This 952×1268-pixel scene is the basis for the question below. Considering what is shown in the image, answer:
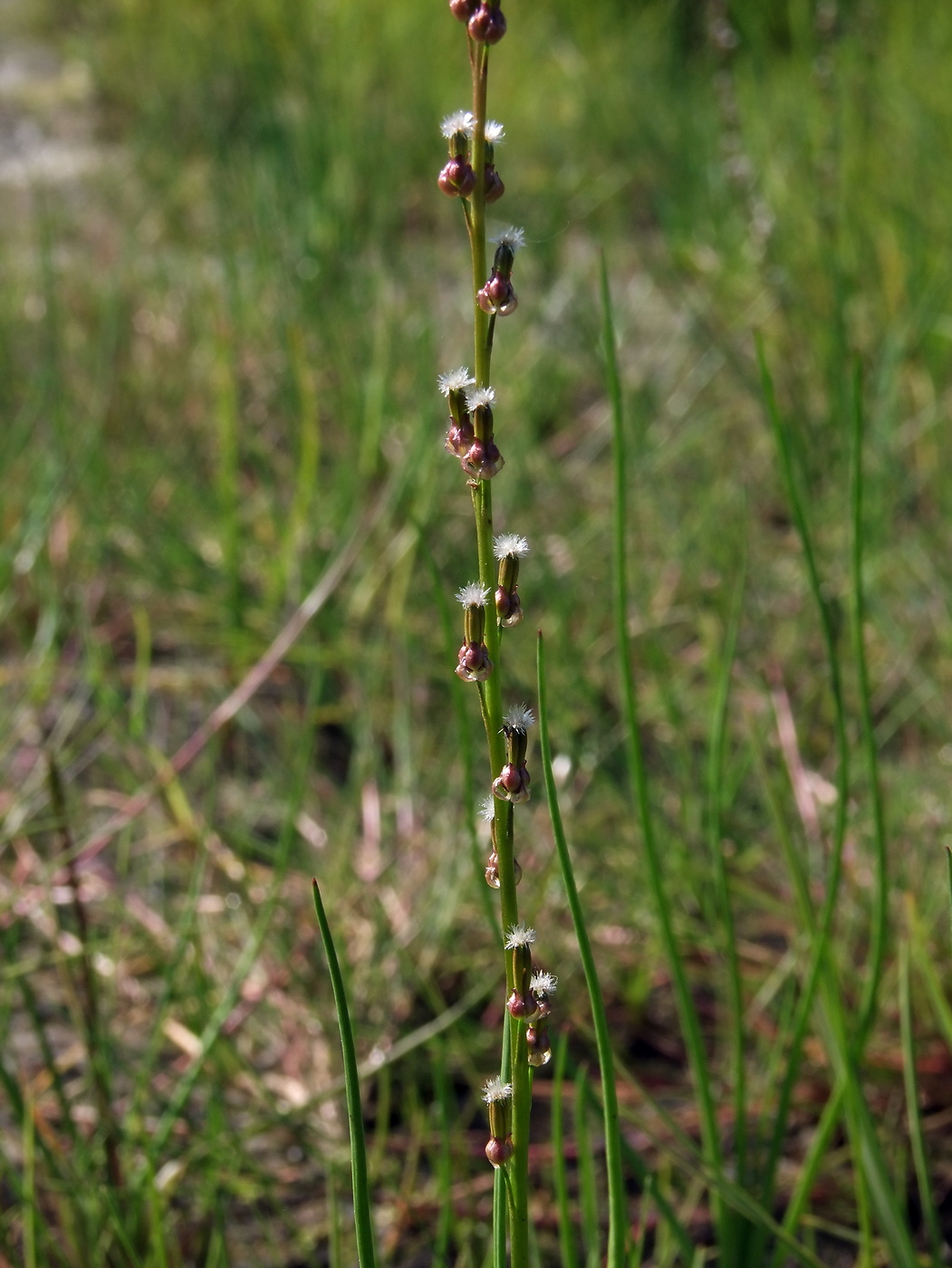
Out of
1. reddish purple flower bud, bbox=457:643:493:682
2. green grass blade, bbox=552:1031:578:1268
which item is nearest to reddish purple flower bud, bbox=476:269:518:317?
reddish purple flower bud, bbox=457:643:493:682

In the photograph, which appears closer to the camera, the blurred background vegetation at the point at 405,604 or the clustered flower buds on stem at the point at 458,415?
the clustered flower buds on stem at the point at 458,415

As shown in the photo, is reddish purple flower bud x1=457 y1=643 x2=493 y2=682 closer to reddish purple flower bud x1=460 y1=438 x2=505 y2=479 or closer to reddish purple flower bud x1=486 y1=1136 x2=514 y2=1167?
reddish purple flower bud x1=460 y1=438 x2=505 y2=479

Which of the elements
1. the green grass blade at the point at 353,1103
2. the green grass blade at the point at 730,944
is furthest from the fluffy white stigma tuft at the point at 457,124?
the green grass blade at the point at 730,944

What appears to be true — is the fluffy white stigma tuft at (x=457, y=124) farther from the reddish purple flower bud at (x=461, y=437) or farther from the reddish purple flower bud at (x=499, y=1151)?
the reddish purple flower bud at (x=499, y=1151)

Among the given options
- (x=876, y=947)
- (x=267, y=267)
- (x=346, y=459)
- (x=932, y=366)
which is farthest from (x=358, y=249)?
(x=876, y=947)

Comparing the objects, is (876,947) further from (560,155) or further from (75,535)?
(560,155)

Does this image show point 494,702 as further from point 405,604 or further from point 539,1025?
point 405,604
